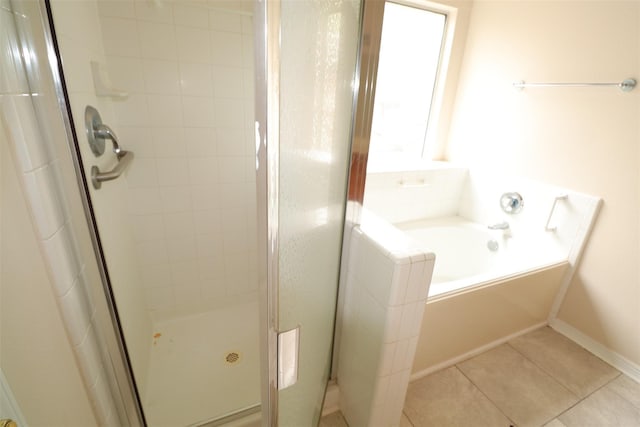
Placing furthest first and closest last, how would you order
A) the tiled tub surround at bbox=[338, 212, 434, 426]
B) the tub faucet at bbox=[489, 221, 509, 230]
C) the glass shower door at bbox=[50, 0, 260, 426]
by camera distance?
the tub faucet at bbox=[489, 221, 509, 230] < the glass shower door at bbox=[50, 0, 260, 426] < the tiled tub surround at bbox=[338, 212, 434, 426]

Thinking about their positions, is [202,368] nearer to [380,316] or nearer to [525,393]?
[380,316]

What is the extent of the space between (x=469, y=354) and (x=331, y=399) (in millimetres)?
798

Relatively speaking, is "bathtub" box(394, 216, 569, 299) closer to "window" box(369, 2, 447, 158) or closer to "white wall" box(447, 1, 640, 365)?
"white wall" box(447, 1, 640, 365)

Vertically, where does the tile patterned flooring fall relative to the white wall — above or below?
below

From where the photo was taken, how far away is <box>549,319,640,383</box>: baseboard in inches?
56.4

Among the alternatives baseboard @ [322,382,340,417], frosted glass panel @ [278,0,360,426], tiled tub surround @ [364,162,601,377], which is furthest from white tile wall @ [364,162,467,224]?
baseboard @ [322,382,340,417]

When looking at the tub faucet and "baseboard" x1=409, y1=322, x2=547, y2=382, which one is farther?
the tub faucet

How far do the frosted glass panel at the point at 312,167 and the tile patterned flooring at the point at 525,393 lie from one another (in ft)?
1.96

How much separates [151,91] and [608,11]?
217 cm

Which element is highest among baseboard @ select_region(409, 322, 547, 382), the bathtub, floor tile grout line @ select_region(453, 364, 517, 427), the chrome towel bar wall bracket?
the chrome towel bar wall bracket

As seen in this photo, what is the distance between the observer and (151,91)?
1.32 meters

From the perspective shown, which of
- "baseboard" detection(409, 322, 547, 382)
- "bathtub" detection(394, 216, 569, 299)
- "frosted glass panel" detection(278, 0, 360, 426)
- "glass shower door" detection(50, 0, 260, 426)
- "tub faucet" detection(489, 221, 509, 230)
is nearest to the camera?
"frosted glass panel" detection(278, 0, 360, 426)

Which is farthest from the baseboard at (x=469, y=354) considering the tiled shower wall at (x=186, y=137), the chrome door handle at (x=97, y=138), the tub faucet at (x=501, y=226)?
the chrome door handle at (x=97, y=138)

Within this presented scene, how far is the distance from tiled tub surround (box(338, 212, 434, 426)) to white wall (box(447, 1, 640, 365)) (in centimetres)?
127
